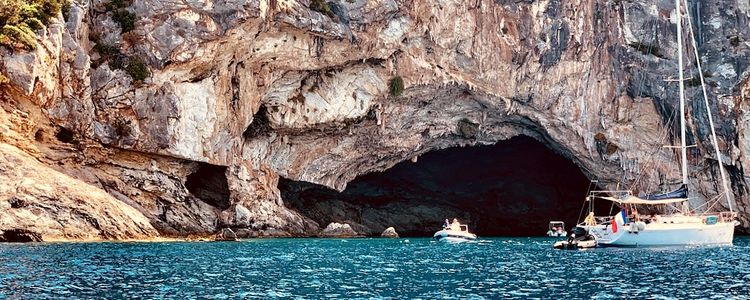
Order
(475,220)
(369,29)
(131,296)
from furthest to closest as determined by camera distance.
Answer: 1. (475,220)
2. (369,29)
3. (131,296)

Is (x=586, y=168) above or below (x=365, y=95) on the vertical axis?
below

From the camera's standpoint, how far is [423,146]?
6494 centimetres

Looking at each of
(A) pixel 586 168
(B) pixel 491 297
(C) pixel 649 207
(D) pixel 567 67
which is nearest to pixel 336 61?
(D) pixel 567 67

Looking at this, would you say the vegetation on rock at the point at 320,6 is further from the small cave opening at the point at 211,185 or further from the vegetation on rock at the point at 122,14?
the small cave opening at the point at 211,185

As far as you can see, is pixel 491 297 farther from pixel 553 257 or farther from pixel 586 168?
pixel 586 168

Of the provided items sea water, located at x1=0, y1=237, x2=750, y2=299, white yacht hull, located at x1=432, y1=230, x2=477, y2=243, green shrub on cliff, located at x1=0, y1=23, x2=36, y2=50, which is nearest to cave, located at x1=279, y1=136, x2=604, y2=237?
white yacht hull, located at x1=432, y1=230, x2=477, y2=243

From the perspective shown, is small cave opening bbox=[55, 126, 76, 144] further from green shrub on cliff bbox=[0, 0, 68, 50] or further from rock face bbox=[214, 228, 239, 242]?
rock face bbox=[214, 228, 239, 242]

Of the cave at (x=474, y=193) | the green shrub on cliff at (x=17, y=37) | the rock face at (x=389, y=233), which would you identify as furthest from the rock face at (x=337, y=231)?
the green shrub on cliff at (x=17, y=37)

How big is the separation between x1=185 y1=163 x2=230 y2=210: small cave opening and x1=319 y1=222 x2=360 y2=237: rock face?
831 centimetres

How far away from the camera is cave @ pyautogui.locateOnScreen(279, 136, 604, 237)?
71562 mm

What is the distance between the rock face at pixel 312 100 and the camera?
45.1m

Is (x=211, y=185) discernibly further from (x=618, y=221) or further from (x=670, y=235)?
(x=670, y=235)

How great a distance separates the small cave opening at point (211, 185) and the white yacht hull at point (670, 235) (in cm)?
2513

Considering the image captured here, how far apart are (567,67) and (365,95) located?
1568 centimetres
